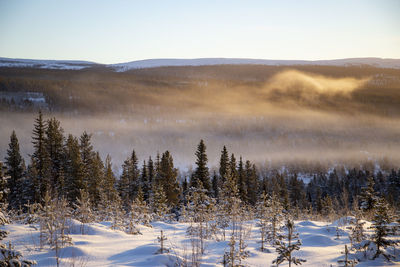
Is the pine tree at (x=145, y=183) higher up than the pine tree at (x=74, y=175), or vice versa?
the pine tree at (x=74, y=175)

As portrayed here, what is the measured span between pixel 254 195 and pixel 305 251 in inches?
1682

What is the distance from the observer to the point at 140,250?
7.77 metres

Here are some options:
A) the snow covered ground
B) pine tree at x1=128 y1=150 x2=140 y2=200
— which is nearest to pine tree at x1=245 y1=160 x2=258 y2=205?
pine tree at x1=128 y1=150 x2=140 y2=200

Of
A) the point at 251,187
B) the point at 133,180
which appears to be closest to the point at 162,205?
the point at 133,180

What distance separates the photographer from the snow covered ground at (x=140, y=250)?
6938mm

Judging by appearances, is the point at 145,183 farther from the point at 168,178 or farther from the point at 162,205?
the point at 162,205

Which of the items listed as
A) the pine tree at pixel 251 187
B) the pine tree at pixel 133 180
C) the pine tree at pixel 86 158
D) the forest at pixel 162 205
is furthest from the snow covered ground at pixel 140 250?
the pine tree at pixel 251 187

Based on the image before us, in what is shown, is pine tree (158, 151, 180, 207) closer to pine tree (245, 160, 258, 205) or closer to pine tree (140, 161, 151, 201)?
pine tree (140, 161, 151, 201)

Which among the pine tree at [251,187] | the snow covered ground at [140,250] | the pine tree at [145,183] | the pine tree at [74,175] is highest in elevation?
the snow covered ground at [140,250]

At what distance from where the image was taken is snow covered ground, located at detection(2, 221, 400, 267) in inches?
273

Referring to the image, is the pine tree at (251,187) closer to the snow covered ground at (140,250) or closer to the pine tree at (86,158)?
the pine tree at (86,158)

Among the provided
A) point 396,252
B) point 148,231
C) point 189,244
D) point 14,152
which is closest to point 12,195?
point 14,152

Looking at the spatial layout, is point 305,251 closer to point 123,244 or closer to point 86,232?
point 123,244

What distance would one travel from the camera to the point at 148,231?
37.9 ft
